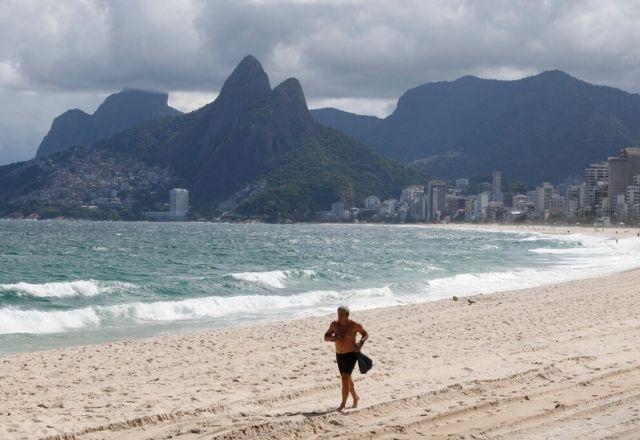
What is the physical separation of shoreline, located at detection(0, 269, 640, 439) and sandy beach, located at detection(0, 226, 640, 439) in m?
0.03

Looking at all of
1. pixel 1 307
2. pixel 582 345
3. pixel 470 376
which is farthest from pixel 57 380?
pixel 1 307

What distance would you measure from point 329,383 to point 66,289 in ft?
60.6

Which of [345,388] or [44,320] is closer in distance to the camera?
[345,388]

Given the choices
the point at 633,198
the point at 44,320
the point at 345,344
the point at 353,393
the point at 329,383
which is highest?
the point at 633,198

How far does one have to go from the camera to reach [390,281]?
33031mm

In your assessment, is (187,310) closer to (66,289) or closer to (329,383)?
(66,289)

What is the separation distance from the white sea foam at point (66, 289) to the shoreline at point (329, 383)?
11025 millimetres

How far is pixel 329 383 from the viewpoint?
11234 mm

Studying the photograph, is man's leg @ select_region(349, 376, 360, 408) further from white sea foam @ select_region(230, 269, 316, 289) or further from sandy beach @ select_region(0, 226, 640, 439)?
white sea foam @ select_region(230, 269, 316, 289)

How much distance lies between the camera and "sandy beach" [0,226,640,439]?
8867 millimetres

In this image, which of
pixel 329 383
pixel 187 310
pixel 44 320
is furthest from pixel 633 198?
pixel 329 383

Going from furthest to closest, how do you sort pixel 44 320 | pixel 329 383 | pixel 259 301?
pixel 259 301 → pixel 44 320 → pixel 329 383

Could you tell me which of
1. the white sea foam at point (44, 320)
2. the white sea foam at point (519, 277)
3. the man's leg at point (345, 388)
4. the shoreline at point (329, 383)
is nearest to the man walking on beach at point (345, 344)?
the man's leg at point (345, 388)

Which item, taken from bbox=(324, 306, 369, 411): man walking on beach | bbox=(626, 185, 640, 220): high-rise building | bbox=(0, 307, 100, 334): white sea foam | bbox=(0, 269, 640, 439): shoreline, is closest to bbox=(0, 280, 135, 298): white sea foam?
bbox=(0, 307, 100, 334): white sea foam
